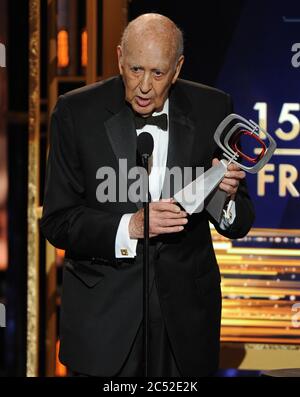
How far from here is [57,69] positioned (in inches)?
147

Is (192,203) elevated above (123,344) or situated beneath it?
elevated above

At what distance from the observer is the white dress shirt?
2379mm

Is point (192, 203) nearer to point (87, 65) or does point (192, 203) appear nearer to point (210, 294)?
point (210, 294)

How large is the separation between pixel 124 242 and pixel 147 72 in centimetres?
43

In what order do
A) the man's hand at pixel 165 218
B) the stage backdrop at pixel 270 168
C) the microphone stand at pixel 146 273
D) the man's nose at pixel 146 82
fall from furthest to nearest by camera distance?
the stage backdrop at pixel 270 168 → the man's nose at pixel 146 82 → the man's hand at pixel 165 218 → the microphone stand at pixel 146 273

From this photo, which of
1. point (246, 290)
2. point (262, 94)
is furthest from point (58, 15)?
point (246, 290)

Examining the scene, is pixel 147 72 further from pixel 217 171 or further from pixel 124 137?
pixel 217 171

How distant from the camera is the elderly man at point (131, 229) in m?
2.38

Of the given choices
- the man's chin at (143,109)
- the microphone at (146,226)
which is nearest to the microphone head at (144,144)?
the microphone at (146,226)

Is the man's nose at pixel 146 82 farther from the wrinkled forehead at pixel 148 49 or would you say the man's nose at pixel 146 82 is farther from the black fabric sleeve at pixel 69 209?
the black fabric sleeve at pixel 69 209

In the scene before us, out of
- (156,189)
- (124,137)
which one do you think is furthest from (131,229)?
(124,137)

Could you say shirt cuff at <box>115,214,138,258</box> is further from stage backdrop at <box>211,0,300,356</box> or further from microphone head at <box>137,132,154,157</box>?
stage backdrop at <box>211,0,300,356</box>

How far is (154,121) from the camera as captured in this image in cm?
247

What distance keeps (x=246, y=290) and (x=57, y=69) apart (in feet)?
3.79
